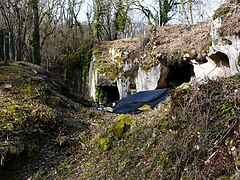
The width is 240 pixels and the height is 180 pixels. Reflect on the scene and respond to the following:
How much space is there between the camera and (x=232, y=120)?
253cm

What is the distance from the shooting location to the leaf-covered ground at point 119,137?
8.27ft

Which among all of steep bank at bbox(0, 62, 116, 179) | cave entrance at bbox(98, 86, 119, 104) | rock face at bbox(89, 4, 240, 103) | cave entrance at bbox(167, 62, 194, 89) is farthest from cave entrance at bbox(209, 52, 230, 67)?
cave entrance at bbox(98, 86, 119, 104)

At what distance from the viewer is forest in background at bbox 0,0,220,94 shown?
634 inches

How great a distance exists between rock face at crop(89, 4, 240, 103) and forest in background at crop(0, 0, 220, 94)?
2404 mm

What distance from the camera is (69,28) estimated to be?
20.2 metres

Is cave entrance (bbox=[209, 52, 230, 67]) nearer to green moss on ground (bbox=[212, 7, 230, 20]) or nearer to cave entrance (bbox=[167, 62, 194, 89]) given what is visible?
green moss on ground (bbox=[212, 7, 230, 20])

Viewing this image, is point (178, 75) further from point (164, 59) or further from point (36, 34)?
point (36, 34)

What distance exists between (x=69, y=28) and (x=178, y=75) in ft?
34.8

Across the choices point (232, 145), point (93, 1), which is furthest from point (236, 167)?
point (93, 1)

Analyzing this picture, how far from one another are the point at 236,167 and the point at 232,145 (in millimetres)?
236

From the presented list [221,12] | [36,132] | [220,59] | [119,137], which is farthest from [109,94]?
[119,137]

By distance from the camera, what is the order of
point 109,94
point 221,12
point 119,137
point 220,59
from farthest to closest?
point 109,94, point 220,59, point 221,12, point 119,137

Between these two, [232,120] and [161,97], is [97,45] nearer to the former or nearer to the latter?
[161,97]

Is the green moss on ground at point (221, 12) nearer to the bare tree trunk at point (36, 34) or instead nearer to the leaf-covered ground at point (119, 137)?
the leaf-covered ground at point (119, 137)
